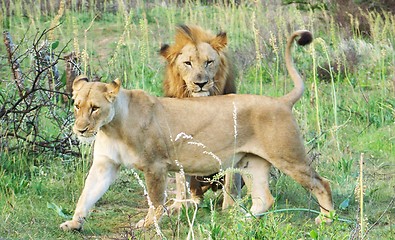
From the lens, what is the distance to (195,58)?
6.31 m

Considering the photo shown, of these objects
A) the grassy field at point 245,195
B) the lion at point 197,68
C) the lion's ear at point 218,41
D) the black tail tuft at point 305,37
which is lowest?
the grassy field at point 245,195

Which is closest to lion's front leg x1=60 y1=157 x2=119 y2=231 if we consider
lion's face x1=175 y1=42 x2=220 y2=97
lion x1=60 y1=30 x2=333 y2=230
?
lion x1=60 y1=30 x2=333 y2=230

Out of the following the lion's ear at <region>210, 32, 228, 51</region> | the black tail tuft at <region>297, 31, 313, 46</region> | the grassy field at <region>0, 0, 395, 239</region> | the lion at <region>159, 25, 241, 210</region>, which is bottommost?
the grassy field at <region>0, 0, 395, 239</region>

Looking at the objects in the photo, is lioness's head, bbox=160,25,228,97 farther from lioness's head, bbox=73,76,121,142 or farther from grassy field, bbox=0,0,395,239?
lioness's head, bbox=73,76,121,142

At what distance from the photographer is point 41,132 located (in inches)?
278

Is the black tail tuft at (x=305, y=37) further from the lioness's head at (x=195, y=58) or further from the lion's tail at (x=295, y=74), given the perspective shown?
the lioness's head at (x=195, y=58)

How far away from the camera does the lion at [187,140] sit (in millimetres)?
5309

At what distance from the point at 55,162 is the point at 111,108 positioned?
151cm

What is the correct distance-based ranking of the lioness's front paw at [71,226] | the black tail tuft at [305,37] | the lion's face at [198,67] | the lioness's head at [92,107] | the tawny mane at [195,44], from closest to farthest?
the lioness's head at [92,107], the lioness's front paw at [71,226], the black tail tuft at [305,37], the lion's face at [198,67], the tawny mane at [195,44]

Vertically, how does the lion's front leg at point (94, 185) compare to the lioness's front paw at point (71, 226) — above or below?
above

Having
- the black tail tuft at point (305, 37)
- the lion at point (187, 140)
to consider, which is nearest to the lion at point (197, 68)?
the lion at point (187, 140)

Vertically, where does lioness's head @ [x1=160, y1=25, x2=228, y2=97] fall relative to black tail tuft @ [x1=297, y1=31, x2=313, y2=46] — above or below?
below

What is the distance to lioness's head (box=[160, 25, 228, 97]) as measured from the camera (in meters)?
6.19

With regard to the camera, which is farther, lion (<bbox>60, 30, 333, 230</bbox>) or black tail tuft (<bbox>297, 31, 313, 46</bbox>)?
black tail tuft (<bbox>297, 31, 313, 46</bbox>)
